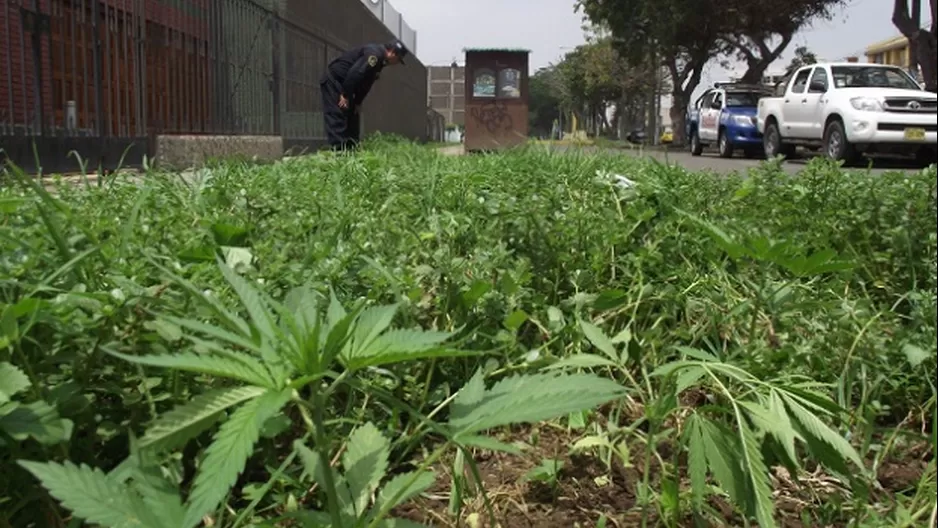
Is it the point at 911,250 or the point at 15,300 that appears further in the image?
the point at 911,250

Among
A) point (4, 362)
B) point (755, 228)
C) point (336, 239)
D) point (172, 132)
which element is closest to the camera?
point (4, 362)

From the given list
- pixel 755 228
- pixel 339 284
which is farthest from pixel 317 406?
pixel 755 228

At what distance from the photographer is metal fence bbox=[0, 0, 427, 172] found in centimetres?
795

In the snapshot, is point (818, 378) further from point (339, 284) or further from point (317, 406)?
point (317, 406)

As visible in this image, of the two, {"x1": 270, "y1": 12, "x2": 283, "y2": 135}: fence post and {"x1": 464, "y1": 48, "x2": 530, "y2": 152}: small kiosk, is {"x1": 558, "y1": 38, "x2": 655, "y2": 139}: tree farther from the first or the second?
{"x1": 270, "y1": 12, "x2": 283, "y2": 135}: fence post

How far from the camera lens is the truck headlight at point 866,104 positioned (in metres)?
15.2

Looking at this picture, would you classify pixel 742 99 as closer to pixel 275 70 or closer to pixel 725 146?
pixel 725 146

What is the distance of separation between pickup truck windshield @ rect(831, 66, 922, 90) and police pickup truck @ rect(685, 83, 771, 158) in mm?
5512

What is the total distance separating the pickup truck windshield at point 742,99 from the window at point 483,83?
20.5 feet

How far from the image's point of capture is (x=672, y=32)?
3594 cm

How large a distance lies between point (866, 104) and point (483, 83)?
9.78 metres

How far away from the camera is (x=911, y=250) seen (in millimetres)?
2537

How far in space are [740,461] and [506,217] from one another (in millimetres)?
1288

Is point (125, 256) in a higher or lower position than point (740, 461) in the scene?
higher
